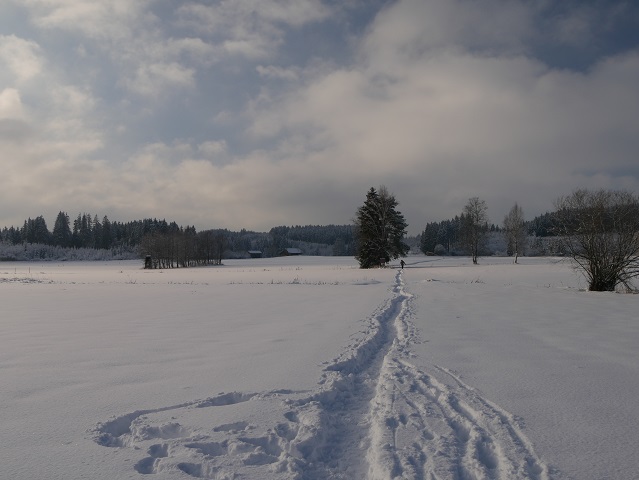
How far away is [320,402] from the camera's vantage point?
4766 mm

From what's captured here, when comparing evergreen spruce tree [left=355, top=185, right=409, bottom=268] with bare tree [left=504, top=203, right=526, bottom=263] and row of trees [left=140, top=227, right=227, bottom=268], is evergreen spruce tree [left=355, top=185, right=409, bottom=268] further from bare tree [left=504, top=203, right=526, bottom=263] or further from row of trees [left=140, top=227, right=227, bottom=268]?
row of trees [left=140, top=227, right=227, bottom=268]

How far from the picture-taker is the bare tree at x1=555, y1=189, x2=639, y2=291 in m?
Answer: 19.0

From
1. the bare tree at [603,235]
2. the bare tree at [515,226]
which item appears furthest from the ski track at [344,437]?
the bare tree at [515,226]

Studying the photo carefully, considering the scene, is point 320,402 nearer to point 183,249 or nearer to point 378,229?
point 378,229

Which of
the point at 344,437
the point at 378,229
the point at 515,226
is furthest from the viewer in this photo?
the point at 515,226

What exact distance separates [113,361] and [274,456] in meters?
4.36

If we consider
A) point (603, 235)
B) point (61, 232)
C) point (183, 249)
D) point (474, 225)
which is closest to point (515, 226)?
point (474, 225)

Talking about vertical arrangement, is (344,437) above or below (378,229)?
below

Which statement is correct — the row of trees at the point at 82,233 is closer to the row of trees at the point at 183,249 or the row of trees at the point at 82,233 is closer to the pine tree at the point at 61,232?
the pine tree at the point at 61,232

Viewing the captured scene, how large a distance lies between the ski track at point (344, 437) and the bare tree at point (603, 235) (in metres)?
18.1

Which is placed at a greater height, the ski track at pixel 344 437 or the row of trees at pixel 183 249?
the row of trees at pixel 183 249

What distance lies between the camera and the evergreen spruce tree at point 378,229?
44.0 metres

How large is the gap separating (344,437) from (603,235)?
2032cm

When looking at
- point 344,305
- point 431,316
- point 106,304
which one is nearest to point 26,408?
point 431,316
